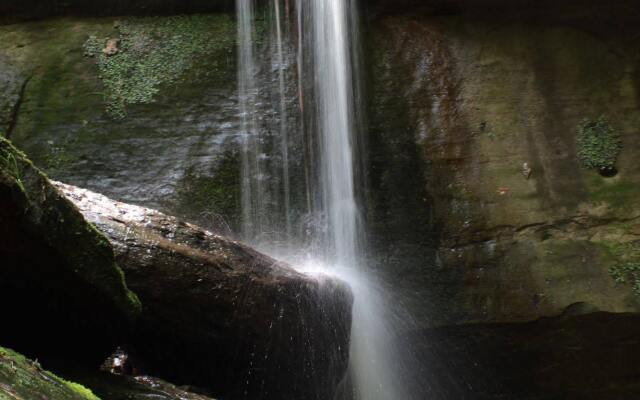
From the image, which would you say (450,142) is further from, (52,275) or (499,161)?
(52,275)

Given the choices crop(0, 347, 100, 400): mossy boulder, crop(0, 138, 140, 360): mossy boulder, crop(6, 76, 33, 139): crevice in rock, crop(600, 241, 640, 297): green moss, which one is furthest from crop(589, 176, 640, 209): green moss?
crop(6, 76, 33, 139): crevice in rock

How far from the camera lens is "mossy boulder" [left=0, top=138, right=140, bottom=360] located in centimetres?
258

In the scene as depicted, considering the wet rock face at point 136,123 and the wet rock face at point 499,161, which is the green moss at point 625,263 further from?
the wet rock face at point 136,123

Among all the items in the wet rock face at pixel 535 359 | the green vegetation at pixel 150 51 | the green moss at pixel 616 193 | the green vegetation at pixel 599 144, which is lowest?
the wet rock face at pixel 535 359

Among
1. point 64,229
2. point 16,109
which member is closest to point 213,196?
point 16,109

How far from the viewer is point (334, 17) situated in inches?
295

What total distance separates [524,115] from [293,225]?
104 inches

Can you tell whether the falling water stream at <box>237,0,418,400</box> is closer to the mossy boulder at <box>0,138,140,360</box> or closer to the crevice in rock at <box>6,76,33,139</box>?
the crevice in rock at <box>6,76,33,139</box>

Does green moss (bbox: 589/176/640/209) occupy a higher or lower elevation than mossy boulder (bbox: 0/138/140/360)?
lower

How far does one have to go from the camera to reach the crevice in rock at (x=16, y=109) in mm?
7211

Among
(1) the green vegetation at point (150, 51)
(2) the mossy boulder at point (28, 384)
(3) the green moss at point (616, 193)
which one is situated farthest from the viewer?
(1) the green vegetation at point (150, 51)

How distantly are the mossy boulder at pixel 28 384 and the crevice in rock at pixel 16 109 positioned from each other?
213 inches

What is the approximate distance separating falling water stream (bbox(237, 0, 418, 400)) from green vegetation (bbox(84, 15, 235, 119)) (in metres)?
0.39

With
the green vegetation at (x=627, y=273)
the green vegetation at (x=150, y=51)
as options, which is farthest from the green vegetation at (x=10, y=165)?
the green vegetation at (x=627, y=273)
